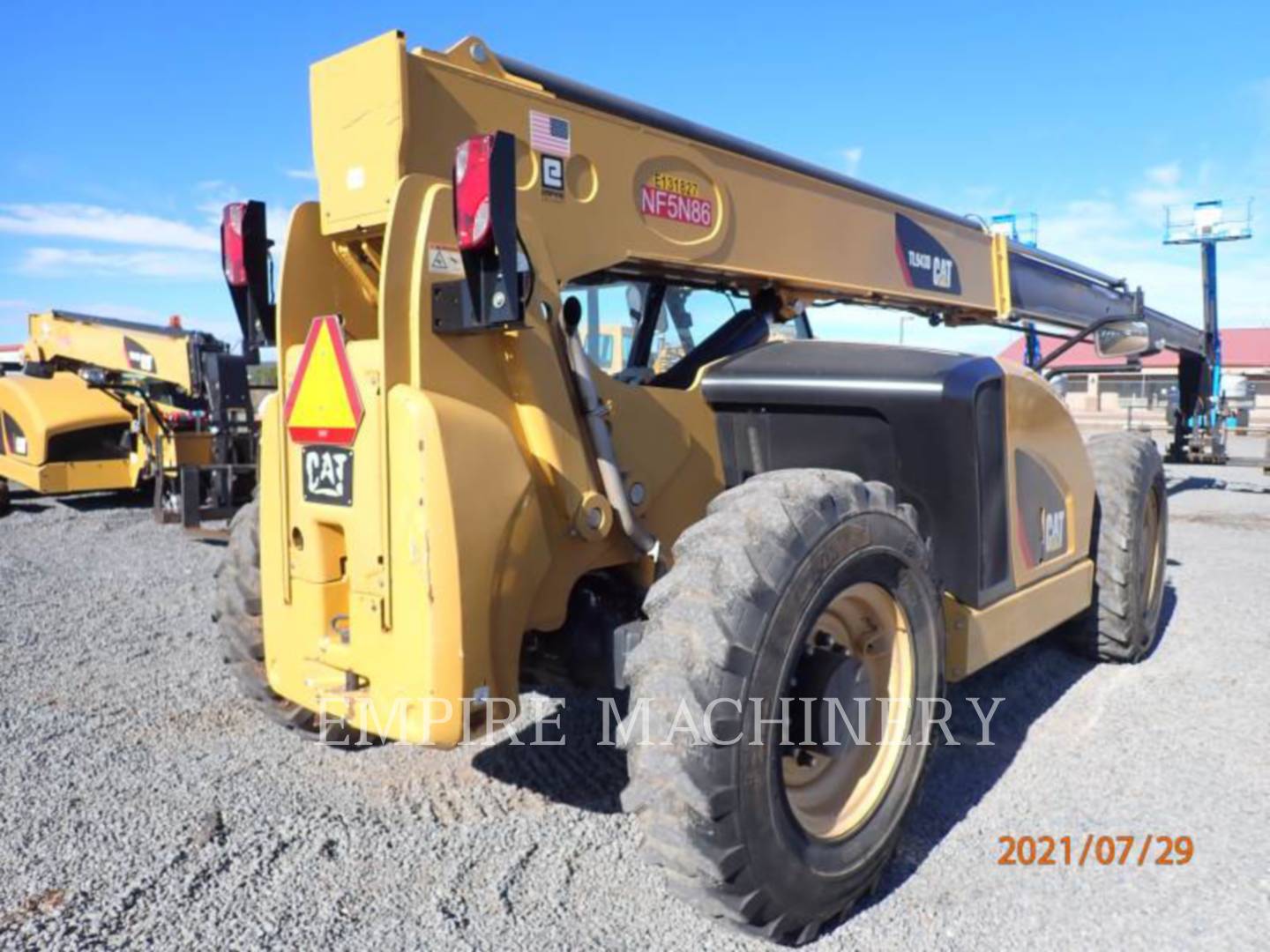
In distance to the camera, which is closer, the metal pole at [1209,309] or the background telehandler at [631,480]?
the background telehandler at [631,480]

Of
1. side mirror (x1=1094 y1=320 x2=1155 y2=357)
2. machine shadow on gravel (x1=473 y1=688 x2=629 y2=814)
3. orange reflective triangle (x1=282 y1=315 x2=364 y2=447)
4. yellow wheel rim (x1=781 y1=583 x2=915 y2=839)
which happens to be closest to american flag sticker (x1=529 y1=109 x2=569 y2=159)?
orange reflective triangle (x1=282 y1=315 x2=364 y2=447)

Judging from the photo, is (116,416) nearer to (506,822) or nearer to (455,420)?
(506,822)

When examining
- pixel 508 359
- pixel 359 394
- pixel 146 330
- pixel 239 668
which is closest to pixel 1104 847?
pixel 508 359

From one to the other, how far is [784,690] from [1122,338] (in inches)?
202

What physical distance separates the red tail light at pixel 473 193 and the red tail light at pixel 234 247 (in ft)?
4.01

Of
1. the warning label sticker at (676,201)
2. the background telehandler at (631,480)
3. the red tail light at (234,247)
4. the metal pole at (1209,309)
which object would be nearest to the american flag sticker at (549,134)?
the background telehandler at (631,480)

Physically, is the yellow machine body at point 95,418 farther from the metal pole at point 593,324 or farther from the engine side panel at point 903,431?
the engine side panel at point 903,431

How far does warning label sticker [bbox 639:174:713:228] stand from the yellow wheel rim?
1.45 m

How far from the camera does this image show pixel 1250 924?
274 centimetres

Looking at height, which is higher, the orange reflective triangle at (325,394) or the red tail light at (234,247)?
the red tail light at (234,247)

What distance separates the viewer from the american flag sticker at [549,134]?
3.03 m

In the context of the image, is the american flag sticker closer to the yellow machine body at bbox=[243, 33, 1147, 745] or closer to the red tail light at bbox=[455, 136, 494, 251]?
the yellow machine body at bbox=[243, 33, 1147, 745]

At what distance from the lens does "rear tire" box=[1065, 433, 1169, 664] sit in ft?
15.8
